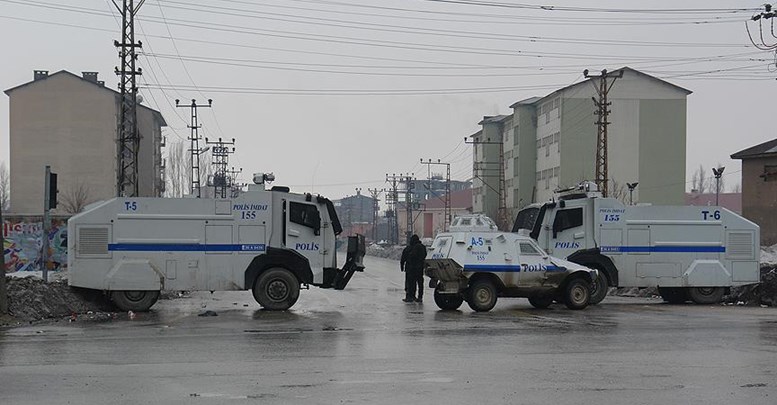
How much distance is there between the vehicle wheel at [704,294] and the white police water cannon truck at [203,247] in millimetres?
10621

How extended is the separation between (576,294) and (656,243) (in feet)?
12.9

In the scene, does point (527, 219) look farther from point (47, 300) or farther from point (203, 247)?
point (47, 300)

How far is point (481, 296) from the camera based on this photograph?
21.5 metres

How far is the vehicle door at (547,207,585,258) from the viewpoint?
24922mm

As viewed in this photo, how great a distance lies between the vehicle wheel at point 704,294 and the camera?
25.2m

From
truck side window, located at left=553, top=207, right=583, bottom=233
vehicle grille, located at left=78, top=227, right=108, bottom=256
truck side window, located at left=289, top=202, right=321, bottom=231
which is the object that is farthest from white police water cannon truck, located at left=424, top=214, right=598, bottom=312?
vehicle grille, located at left=78, top=227, right=108, bottom=256

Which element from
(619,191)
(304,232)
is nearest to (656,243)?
(304,232)

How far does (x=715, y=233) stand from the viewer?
25.0 meters

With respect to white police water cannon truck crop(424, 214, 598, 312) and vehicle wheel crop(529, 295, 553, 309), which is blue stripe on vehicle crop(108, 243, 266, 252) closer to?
white police water cannon truck crop(424, 214, 598, 312)

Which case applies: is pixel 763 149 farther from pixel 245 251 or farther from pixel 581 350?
pixel 581 350

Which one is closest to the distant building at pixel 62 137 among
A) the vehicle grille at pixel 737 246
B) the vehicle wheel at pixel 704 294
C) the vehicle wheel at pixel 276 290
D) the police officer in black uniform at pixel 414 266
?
the police officer in black uniform at pixel 414 266

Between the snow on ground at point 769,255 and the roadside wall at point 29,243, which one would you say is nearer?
the snow on ground at point 769,255

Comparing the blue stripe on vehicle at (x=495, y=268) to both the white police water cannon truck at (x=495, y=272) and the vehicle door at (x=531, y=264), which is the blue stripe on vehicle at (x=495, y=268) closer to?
the white police water cannon truck at (x=495, y=272)

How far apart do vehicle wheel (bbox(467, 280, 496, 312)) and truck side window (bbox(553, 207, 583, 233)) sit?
14.6 feet
